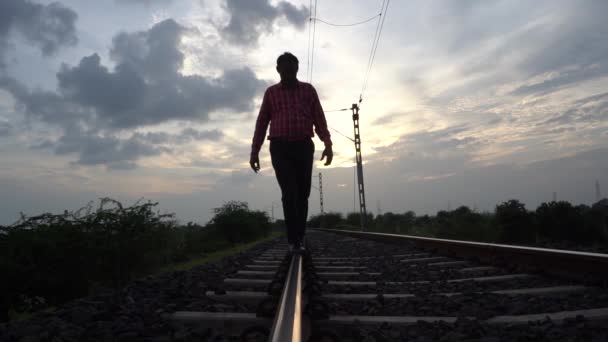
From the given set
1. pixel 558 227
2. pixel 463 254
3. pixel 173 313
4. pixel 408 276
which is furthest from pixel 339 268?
pixel 558 227

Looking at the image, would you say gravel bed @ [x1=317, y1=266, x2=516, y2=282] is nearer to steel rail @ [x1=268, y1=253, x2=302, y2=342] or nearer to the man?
the man

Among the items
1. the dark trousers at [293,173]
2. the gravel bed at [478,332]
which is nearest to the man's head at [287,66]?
the dark trousers at [293,173]

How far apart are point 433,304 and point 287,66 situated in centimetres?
265

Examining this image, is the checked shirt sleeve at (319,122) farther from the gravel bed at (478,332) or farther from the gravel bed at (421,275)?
the gravel bed at (478,332)

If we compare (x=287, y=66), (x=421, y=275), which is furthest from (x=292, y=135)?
(x=421, y=275)

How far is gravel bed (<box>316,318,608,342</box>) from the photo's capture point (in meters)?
1.75

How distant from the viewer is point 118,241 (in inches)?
189

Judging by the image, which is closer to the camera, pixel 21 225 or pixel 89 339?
pixel 89 339

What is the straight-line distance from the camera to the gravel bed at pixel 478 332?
175 cm

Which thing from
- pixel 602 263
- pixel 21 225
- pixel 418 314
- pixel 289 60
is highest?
pixel 289 60

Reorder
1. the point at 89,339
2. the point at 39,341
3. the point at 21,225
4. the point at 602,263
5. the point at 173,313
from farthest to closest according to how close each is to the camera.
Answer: the point at 21,225
the point at 602,263
the point at 173,313
the point at 89,339
the point at 39,341

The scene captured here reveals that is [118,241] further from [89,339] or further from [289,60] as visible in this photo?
[89,339]

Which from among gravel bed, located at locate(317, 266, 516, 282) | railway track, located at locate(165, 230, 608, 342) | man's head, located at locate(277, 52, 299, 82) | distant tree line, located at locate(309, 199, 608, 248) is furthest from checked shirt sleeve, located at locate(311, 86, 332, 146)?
distant tree line, located at locate(309, 199, 608, 248)

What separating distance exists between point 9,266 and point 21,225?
662 millimetres
